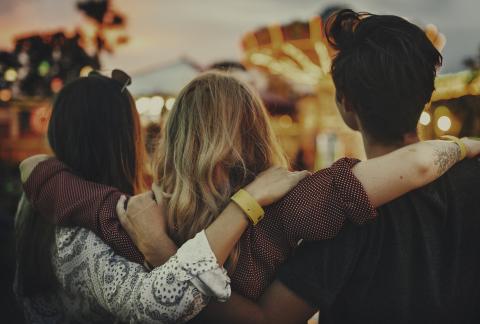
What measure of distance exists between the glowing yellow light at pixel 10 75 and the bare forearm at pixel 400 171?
6193 millimetres

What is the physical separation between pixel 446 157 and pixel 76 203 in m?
1.28

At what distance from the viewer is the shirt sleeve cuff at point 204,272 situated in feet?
4.87

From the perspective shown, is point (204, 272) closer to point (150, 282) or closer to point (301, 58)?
point (150, 282)

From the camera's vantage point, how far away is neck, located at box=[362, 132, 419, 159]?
5.40 feet

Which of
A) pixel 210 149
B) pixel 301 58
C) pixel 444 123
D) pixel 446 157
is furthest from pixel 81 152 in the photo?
pixel 301 58

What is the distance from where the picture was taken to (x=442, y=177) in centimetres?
160

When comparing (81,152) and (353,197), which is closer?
(353,197)

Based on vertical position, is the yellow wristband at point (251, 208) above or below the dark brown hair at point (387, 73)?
below

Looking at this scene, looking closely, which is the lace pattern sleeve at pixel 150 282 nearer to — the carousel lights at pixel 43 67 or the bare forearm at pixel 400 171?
the bare forearm at pixel 400 171

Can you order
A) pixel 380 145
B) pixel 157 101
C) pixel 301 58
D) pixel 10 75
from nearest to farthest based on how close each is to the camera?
pixel 380 145 → pixel 10 75 → pixel 301 58 → pixel 157 101

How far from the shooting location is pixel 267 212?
5.47 feet

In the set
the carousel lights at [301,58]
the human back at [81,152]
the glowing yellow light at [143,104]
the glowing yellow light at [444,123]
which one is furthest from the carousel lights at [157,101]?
the human back at [81,152]

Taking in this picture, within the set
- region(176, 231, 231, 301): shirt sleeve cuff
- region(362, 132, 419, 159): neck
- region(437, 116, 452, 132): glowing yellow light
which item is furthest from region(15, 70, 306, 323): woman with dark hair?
region(437, 116, 452, 132): glowing yellow light

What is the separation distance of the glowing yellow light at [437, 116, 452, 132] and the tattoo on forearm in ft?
18.9
